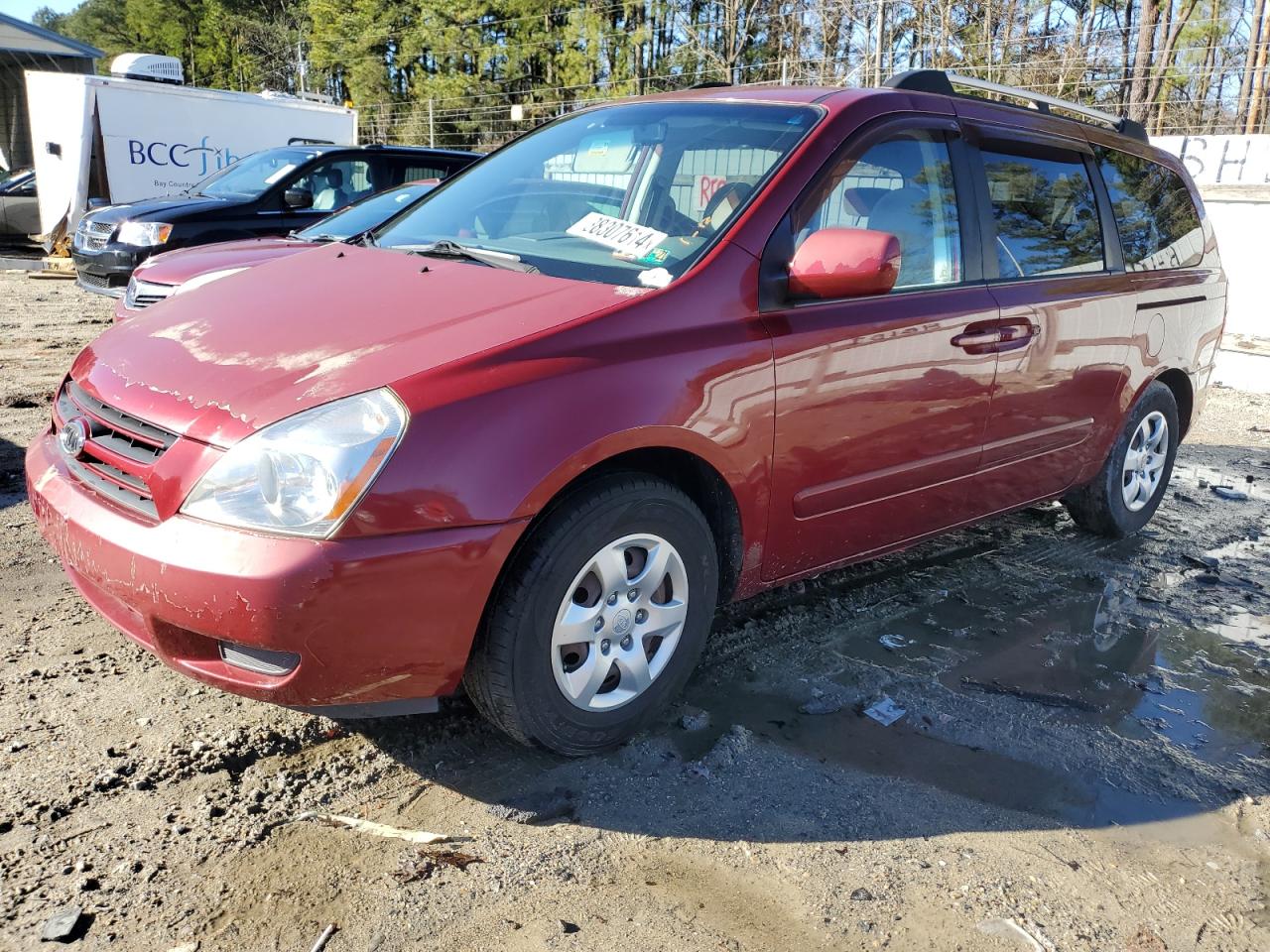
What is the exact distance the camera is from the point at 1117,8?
18.6 meters

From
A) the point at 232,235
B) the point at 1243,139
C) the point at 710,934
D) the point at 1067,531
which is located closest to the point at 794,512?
the point at 710,934

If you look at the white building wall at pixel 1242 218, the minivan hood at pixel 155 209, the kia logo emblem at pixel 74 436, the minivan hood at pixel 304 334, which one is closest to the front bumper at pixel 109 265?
the minivan hood at pixel 155 209

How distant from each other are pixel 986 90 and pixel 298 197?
6481 mm

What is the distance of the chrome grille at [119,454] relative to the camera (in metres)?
2.42

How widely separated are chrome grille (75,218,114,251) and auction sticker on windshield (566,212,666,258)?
24.5ft

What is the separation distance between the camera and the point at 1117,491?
480 cm

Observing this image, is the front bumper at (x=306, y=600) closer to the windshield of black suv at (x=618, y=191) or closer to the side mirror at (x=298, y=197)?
the windshield of black suv at (x=618, y=191)

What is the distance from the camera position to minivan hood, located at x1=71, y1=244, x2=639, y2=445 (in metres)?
2.38

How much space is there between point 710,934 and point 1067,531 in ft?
12.0

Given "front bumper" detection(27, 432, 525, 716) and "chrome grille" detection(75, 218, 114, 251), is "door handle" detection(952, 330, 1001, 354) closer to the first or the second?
"front bumper" detection(27, 432, 525, 716)

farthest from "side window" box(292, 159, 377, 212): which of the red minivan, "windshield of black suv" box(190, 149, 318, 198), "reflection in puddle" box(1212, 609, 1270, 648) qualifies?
"reflection in puddle" box(1212, 609, 1270, 648)

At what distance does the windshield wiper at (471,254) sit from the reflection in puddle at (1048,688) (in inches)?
56.7

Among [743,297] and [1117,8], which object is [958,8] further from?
[743,297]

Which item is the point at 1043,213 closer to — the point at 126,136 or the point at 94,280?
the point at 94,280
